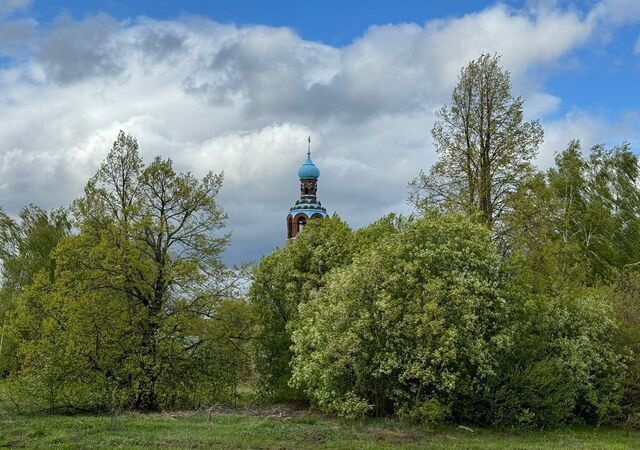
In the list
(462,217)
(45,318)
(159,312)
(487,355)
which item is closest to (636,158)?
(462,217)

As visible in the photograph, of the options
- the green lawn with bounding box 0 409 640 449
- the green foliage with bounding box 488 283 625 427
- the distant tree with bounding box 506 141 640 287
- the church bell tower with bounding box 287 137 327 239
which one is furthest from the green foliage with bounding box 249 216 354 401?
the church bell tower with bounding box 287 137 327 239

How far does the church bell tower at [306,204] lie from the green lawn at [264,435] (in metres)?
59.6

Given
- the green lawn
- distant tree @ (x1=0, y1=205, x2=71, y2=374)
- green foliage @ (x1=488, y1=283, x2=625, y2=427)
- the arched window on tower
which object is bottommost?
the green lawn

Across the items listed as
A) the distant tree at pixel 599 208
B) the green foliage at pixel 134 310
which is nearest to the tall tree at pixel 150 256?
the green foliage at pixel 134 310

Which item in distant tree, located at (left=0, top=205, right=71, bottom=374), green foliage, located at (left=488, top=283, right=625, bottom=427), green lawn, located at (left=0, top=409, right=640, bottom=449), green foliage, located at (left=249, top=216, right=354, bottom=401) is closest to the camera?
green lawn, located at (left=0, top=409, right=640, bottom=449)

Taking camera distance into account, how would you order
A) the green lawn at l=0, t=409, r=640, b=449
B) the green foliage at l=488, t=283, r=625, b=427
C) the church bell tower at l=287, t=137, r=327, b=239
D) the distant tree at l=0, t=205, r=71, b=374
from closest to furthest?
the green lawn at l=0, t=409, r=640, b=449
the green foliage at l=488, t=283, r=625, b=427
the distant tree at l=0, t=205, r=71, b=374
the church bell tower at l=287, t=137, r=327, b=239

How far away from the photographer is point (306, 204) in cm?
9069

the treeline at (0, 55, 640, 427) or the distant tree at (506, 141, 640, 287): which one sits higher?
the distant tree at (506, 141, 640, 287)

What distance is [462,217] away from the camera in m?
33.4

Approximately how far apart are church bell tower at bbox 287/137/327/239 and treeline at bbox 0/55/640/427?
46333 millimetres

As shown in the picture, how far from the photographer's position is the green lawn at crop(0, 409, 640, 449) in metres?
24.0

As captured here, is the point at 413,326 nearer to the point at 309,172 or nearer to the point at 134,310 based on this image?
the point at 134,310

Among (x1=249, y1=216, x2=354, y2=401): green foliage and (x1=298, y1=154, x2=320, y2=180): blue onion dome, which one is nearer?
(x1=249, y1=216, x2=354, y2=401): green foliage

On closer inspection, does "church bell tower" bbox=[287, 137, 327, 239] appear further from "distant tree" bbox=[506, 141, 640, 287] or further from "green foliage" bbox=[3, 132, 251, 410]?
"green foliage" bbox=[3, 132, 251, 410]
